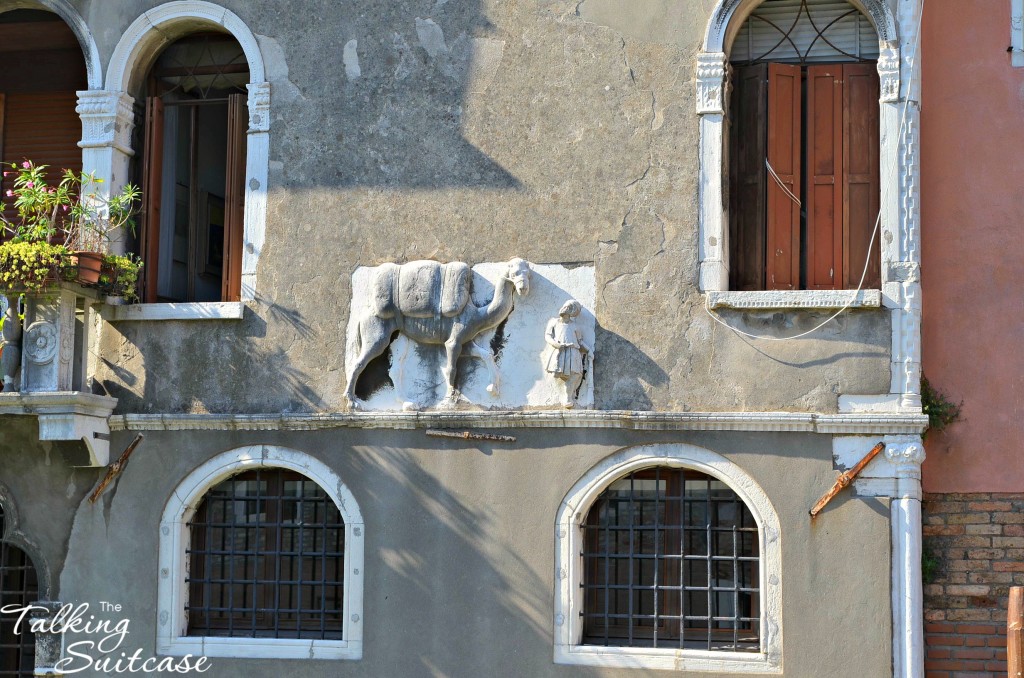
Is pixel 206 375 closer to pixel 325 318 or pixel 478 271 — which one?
pixel 325 318

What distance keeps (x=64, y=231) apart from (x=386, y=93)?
2.39 m

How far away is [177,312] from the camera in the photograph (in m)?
9.16

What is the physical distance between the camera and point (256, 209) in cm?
925

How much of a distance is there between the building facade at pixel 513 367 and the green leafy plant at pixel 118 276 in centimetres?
22

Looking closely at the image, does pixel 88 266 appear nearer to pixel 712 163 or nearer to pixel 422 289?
pixel 422 289

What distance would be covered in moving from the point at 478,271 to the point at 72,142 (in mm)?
3472

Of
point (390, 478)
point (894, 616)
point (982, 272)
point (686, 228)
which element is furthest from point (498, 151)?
point (894, 616)

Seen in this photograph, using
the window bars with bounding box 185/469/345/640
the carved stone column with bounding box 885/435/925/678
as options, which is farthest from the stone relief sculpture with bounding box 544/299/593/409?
the carved stone column with bounding box 885/435/925/678

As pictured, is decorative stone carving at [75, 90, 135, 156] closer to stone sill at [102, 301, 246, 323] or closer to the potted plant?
the potted plant

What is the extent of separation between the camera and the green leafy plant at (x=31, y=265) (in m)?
8.70

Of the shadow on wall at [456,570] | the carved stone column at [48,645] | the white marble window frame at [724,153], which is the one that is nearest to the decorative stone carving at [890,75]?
the white marble window frame at [724,153]

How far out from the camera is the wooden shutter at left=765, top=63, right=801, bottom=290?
8727 millimetres

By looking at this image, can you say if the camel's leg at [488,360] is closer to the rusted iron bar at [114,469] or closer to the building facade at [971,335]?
Result: the rusted iron bar at [114,469]

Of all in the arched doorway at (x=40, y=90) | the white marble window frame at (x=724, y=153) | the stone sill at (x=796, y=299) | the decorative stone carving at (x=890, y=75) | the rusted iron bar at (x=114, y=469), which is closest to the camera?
the stone sill at (x=796, y=299)
